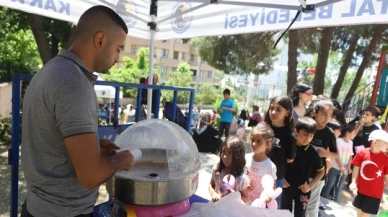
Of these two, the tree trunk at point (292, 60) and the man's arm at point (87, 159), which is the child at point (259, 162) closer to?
the man's arm at point (87, 159)

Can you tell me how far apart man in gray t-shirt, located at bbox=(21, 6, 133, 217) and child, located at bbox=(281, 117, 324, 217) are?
1954mm

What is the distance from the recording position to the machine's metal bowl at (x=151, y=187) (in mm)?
1170

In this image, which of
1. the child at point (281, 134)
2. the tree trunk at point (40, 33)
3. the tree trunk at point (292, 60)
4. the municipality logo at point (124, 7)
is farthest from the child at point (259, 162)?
the tree trunk at point (292, 60)

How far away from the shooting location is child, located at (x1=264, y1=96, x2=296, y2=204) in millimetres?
2404

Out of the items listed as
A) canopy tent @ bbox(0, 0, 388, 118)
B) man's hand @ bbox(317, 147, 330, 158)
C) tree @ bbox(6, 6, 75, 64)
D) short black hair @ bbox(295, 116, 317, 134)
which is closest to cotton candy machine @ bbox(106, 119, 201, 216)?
short black hair @ bbox(295, 116, 317, 134)

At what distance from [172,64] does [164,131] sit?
142 ft

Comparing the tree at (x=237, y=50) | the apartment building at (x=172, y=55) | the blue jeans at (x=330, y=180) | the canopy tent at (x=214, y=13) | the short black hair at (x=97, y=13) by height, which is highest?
the apartment building at (x=172, y=55)

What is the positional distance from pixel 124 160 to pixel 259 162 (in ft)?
4.70

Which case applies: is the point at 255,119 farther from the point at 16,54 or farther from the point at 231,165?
the point at 16,54

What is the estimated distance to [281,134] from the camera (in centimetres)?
247

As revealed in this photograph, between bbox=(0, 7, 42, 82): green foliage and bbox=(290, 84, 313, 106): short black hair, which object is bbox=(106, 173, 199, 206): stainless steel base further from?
bbox=(0, 7, 42, 82): green foliage

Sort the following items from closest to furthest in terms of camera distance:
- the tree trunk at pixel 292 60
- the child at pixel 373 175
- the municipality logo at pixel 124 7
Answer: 1. the child at pixel 373 175
2. the municipality logo at pixel 124 7
3. the tree trunk at pixel 292 60

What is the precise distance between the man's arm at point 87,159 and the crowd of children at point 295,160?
1034 mm

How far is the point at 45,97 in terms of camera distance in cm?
102
